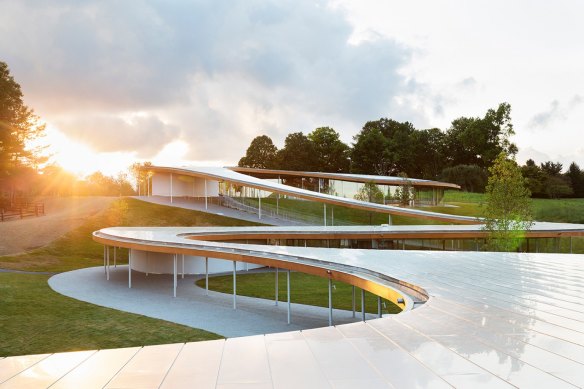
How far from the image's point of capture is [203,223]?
38750 mm

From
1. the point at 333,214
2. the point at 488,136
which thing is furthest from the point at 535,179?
the point at 333,214

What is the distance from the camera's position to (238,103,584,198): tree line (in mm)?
70750

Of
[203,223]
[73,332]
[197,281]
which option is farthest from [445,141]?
[73,332]

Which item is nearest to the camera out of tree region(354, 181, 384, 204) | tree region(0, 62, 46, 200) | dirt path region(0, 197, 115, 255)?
dirt path region(0, 197, 115, 255)

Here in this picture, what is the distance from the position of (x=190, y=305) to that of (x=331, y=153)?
58482mm

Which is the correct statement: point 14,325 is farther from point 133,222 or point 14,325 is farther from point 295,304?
point 133,222

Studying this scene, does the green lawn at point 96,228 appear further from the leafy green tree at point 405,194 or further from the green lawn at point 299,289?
the leafy green tree at point 405,194

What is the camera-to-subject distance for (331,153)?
247ft

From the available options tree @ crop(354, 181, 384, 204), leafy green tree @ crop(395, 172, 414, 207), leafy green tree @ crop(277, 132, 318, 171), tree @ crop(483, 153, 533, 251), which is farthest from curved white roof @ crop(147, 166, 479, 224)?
leafy green tree @ crop(277, 132, 318, 171)

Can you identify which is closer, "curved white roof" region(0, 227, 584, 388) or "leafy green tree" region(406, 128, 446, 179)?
"curved white roof" region(0, 227, 584, 388)

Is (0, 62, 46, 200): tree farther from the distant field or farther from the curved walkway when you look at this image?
the distant field

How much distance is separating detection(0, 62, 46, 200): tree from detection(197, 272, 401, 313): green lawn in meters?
29.5

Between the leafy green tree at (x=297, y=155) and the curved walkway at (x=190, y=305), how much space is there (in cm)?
4733

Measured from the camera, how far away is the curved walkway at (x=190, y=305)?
50.9 feet
